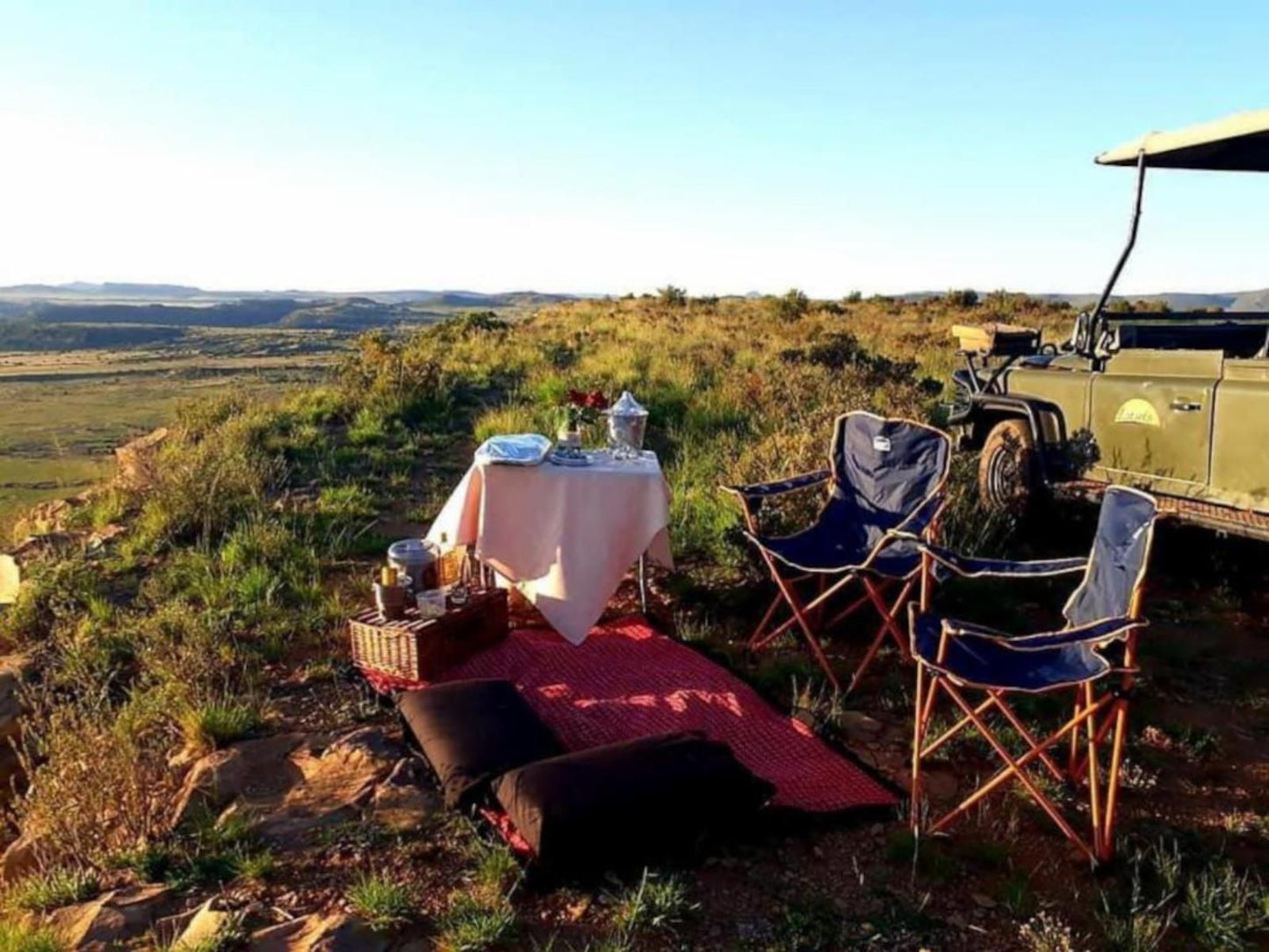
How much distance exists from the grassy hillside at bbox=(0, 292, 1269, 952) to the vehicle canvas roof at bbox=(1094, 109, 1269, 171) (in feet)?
6.71

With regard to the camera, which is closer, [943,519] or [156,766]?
[156,766]

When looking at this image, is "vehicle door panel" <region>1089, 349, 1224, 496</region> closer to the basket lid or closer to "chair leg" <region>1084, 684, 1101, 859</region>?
"chair leg" <region>1084, 684, 1101, 859</region>

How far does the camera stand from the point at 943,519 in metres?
5.70

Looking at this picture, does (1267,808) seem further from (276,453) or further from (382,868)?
(276,453)

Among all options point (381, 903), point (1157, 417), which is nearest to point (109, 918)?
point (381, 903)

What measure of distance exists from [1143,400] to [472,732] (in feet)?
12.1

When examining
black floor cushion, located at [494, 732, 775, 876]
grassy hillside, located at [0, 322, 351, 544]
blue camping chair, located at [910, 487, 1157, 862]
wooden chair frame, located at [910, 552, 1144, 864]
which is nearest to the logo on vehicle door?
blue camping chair, located at [910, 487, 1157, 862]

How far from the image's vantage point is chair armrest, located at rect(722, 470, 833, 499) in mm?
4754

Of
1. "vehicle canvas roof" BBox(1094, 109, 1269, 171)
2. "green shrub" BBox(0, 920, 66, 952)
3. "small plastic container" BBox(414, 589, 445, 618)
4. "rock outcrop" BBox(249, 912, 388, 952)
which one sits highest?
"vehicle canvas roof" BBox(1094, 109, 1269, 171)

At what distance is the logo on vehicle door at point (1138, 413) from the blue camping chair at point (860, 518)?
1.06m

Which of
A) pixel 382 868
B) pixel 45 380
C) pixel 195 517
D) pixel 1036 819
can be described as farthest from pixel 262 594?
pixel 45 380

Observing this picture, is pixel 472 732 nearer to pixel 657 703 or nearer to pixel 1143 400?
pixel 657 703

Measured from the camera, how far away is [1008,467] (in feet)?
19.4

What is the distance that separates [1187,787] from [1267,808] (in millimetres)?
241
